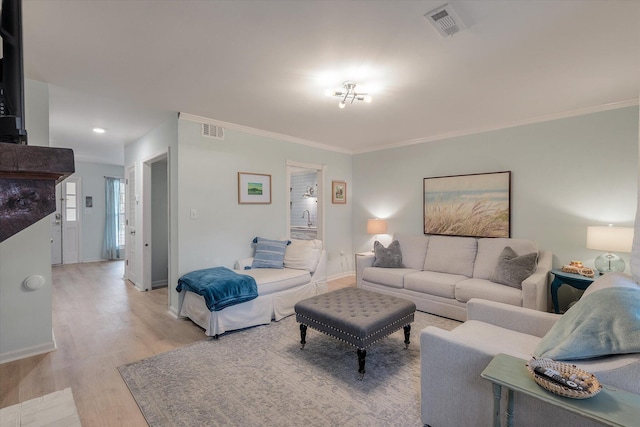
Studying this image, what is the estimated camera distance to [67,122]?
396 cm

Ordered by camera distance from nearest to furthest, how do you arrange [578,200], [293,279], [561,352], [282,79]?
[561,352] → [282,79] → [578,200] → [293,279]

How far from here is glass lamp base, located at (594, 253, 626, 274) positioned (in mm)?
3121

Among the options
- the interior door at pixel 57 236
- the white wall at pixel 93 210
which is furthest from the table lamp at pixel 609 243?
the interior door at pixel 57 236

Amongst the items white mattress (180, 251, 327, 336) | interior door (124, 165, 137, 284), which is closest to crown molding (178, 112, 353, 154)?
white mattress (180, 251, 327, 336)

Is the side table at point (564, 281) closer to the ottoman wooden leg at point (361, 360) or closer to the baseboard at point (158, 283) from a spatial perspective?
the ottoman wooden leg at point (361, 360)

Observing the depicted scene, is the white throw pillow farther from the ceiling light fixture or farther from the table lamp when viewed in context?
the table lamp

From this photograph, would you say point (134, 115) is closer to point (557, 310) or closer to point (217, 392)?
point (217, 392)

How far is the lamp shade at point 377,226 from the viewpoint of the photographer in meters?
5.05

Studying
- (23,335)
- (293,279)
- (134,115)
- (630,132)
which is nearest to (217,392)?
(293,279)

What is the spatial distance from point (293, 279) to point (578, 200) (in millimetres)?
3462

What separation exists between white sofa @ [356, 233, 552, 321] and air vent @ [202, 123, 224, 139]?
259 centimetres

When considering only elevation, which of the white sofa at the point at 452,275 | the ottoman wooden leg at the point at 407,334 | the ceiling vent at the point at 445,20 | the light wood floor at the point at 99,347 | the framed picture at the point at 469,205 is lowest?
the light wood floor at the point at 99,347

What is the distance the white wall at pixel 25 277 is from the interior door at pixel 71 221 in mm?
5328

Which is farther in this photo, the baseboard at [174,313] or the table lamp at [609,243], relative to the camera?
the baseboard at [174,313]
